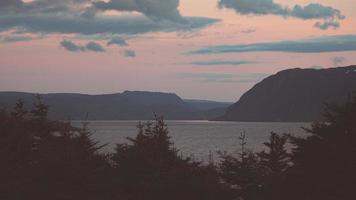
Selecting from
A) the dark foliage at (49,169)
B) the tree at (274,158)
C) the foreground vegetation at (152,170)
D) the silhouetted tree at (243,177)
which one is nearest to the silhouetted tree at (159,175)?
the foreground vegetation at (152,170)

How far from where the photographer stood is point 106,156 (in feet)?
84.5

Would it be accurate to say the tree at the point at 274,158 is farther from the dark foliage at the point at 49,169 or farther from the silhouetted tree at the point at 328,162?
the dark foliage at the point at 49,169

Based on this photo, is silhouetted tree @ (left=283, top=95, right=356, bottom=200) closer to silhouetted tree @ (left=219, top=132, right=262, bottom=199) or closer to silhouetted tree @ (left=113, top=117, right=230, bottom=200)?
silhouetted tree @ (left=113, top=117, right=230, bottom=200)

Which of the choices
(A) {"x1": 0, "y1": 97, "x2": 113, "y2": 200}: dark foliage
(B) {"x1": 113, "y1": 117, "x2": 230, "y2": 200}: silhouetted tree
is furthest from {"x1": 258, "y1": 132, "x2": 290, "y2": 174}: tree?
(A) {"x1": 0, "y1": 97, "x2": 113, "y2": 200}: dark foliage

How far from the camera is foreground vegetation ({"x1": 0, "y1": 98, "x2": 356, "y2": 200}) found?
21.5 meters

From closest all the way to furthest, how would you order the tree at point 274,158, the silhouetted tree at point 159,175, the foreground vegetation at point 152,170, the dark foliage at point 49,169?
the foreground vegetation at point 152,170, the dark foliage at point 49,169, the silhouetted tree at point 159,175, the tree at point 274,158

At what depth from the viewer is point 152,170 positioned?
81.9 feet

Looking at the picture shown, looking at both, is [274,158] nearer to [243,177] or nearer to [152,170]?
[243,177]

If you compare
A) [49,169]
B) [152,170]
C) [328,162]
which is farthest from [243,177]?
[49,169]

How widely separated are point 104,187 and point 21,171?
13.6 feet

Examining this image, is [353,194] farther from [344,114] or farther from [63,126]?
[63,126]

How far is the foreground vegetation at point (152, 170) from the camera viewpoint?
21.5 meters

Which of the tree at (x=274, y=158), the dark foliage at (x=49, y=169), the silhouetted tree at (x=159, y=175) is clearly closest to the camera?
the dark foliage at (x=49, y=169)

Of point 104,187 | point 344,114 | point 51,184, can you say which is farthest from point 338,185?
point 51,184
